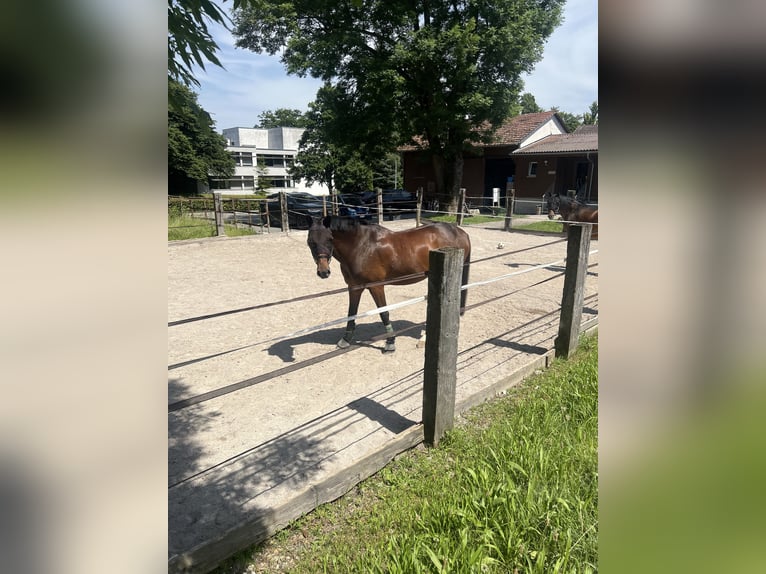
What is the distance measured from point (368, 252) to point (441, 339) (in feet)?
6.27

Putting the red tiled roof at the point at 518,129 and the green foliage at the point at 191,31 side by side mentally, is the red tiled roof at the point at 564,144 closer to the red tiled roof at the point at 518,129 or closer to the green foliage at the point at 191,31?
the red tiled roof at the point at 518,129

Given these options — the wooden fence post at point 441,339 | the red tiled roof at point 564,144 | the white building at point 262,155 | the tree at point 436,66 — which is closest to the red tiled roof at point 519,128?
the red tiled roof at point 564,144

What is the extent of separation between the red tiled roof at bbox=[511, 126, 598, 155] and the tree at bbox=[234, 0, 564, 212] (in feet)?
11.1

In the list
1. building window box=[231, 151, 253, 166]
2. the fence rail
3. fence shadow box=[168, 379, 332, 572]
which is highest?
building window box=[231, 151, 253, 166]

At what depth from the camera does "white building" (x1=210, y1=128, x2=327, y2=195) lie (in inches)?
1737

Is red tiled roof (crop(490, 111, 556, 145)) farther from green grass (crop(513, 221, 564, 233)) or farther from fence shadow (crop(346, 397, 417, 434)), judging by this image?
fence shadow (crop(346, 397, 417, 434))

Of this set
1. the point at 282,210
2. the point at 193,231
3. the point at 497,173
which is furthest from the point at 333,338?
the point at 497,173

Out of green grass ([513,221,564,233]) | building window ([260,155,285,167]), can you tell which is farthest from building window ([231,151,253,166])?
green grass ([513,221,564,233])

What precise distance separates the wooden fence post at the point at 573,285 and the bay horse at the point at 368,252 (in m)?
0.93

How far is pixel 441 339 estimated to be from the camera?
279 cm

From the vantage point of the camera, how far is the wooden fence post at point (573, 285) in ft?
13.2
